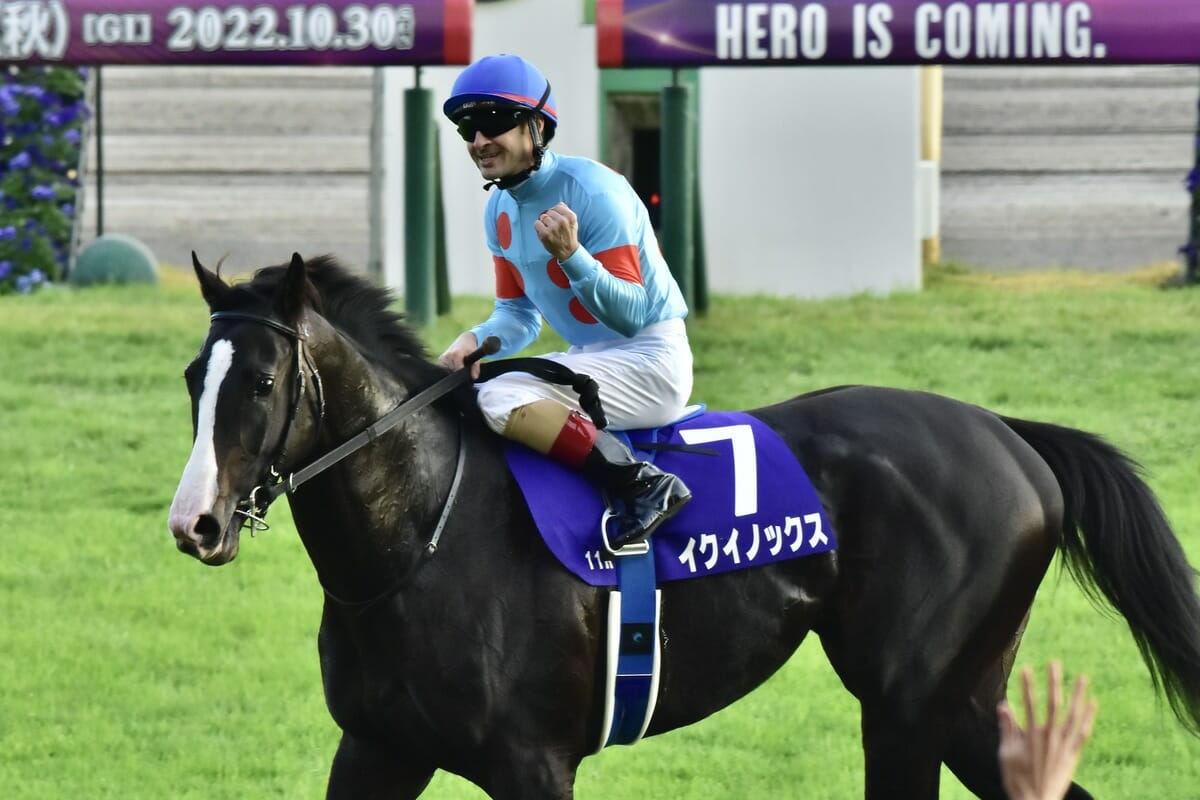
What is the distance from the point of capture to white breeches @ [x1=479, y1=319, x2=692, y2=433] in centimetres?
414

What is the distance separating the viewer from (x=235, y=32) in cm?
1020

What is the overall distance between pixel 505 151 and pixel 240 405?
92cm

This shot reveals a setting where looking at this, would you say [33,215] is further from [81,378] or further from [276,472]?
[276,472]

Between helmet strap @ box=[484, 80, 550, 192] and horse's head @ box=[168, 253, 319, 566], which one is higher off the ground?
helmet strap @ box=[484, 80, 550, 192]

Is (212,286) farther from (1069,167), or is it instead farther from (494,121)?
(1069,167)

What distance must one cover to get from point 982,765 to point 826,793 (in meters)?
1.04

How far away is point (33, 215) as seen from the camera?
40.3 feet

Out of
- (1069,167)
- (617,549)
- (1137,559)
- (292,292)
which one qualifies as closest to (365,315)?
(292,292)

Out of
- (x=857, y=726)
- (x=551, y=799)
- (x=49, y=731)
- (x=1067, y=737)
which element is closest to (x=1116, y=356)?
(x=857, y=726)

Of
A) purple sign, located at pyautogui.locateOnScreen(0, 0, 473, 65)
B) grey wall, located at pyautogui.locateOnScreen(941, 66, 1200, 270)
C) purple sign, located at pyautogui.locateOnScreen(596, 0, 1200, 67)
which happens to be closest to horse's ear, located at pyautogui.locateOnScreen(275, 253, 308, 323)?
purple sign, located at pyautogui.locateOnScreen(596, 0, 1200, 67)

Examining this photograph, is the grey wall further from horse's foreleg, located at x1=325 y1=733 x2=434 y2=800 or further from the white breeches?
horse's foreleg, located at x1=325 y1=733 x2=434 y2=800

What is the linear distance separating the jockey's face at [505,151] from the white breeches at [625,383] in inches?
17.5

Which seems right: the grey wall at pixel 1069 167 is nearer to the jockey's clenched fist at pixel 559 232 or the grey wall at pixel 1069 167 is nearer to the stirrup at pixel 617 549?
the stirrup at pixel 617 549

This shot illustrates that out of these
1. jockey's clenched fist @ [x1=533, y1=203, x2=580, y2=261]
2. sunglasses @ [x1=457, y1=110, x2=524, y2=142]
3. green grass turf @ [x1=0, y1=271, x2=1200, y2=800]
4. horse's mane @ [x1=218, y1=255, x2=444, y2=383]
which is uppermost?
sunglasses @ [x1=457, y1=110, x2=524, y2=142]
